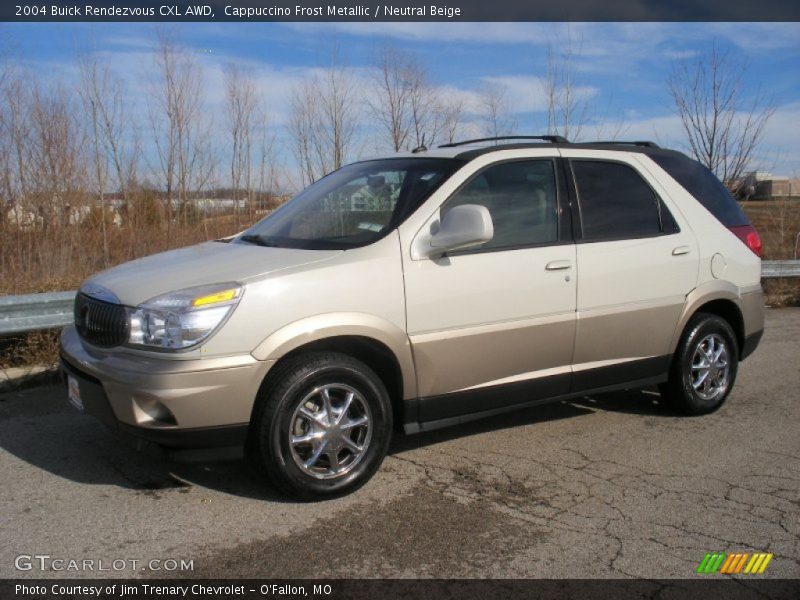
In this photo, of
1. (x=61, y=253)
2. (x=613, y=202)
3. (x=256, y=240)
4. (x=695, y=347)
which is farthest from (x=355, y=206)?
(x=61, y=253)

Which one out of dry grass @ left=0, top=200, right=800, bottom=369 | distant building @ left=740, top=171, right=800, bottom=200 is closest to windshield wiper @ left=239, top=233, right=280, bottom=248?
dry grass @ left=0, top=200, right=800, bottom=369

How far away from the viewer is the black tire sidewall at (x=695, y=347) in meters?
5.38

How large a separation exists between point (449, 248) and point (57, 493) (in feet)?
8.18

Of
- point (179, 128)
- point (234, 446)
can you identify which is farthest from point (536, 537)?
point (179, 128)

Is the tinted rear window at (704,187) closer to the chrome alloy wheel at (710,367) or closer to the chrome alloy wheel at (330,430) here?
the chrome alloy wheel at (710,367)

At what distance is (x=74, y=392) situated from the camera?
13.6ft

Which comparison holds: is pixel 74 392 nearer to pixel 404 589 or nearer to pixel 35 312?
pixel 35 312

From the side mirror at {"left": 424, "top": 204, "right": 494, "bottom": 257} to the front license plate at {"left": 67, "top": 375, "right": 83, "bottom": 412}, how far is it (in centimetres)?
203

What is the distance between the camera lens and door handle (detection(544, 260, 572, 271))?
4621mm

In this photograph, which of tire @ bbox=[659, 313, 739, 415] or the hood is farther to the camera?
tire @ bbox=[659, 313, 739, 415]

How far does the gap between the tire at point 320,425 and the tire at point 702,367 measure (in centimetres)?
240

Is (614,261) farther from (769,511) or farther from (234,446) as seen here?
(234,446)

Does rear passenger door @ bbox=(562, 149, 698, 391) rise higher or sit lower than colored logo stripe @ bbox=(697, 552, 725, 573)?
higher

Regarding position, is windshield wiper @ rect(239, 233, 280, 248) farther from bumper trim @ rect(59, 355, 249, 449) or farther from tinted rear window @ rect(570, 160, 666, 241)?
tinted rear window @ rect(570, 160, 666, 241)
